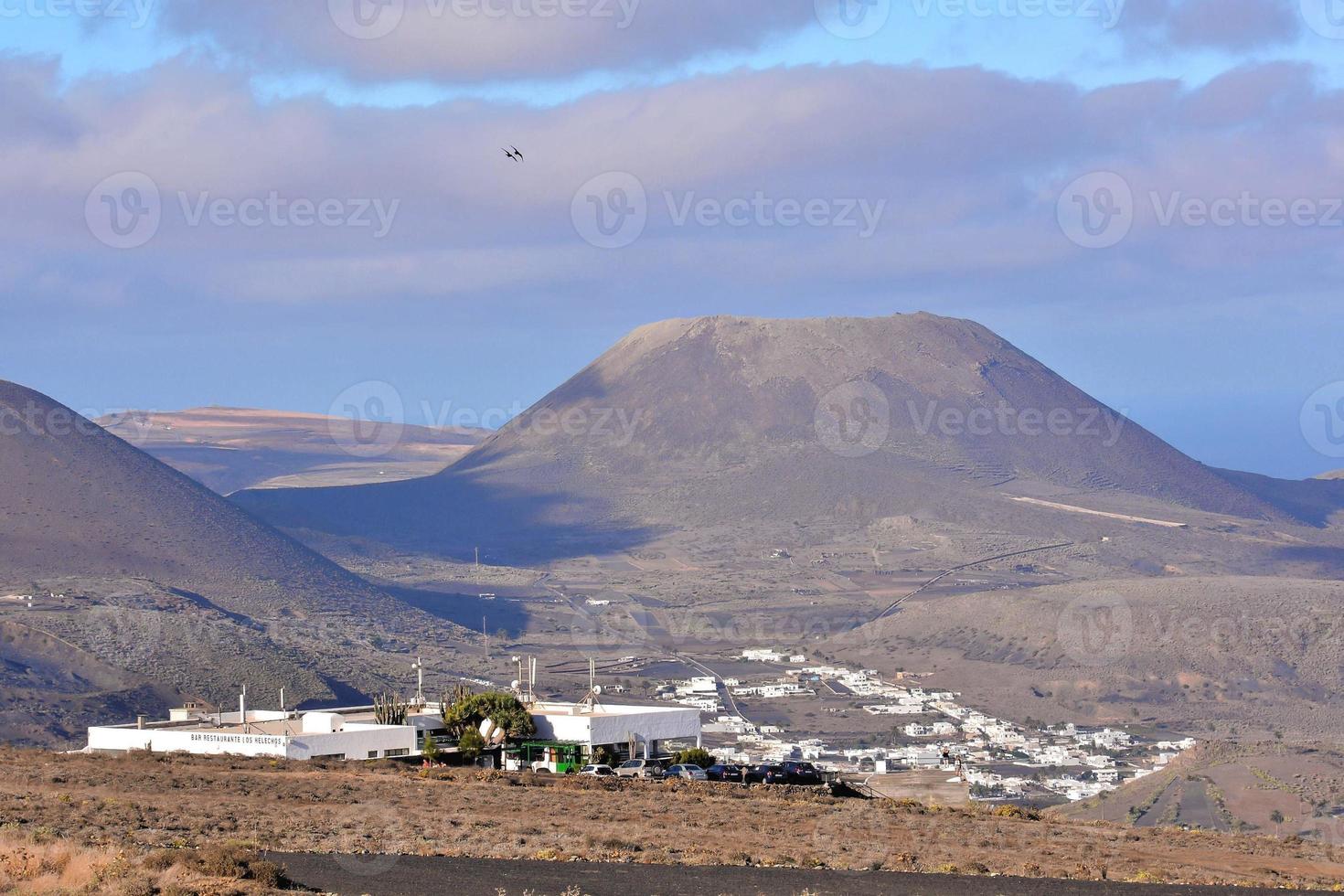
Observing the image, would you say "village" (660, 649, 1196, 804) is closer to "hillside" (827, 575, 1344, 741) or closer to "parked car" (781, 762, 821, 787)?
"hillside" (827, 575, 1344, 741)

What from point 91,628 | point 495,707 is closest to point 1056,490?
point 91,628

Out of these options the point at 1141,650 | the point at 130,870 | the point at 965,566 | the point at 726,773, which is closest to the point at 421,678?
the point at 726,773

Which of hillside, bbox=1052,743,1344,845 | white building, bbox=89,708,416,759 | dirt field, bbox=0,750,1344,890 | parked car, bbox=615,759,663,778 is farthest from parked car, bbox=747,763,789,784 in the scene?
white building, bbox=89,708,416,759

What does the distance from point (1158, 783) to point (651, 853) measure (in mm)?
43799

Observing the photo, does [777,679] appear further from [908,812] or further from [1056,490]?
[1056,490]

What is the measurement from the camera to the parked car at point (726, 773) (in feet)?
158

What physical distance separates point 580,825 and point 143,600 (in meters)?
76.8

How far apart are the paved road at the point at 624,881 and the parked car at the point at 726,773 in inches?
806

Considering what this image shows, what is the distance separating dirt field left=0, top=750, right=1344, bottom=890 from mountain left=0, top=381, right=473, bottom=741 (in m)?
37.1

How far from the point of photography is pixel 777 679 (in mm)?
112625

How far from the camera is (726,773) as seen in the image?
48812 mm

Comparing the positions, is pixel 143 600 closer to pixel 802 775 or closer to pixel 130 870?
pixel 802 775

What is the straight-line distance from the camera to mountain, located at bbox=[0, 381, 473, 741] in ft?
284

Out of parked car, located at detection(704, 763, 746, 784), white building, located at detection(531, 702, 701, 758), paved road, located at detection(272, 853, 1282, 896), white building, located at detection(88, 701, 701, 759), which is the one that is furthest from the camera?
white building, located at detection(531, 702, 701, 758)
